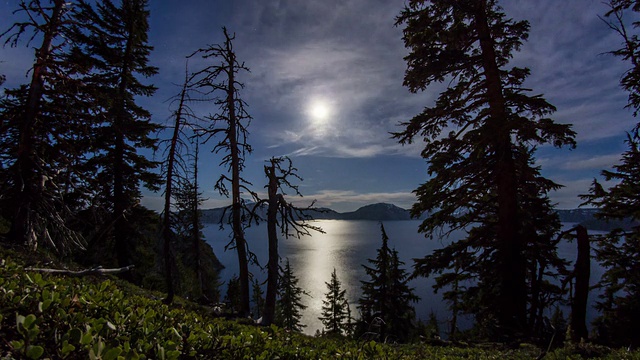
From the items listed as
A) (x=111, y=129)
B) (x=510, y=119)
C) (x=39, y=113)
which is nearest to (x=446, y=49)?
(x=510, y=119)

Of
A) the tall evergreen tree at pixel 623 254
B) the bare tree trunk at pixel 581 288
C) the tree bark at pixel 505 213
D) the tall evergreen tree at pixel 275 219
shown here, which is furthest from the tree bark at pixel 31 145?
the tall evergreen tree at pixel 623 254

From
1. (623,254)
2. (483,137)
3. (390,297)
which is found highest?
(483,137)

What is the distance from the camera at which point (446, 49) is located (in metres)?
10.5

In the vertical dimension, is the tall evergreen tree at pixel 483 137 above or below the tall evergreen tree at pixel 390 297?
above

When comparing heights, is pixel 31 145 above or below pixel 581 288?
above

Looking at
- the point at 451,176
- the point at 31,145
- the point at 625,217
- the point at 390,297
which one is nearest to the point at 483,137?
the point at 451,176

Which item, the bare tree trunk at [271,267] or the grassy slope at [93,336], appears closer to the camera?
the grassy slope at [93,336]

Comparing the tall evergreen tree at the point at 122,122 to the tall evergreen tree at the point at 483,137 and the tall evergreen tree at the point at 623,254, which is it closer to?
the tall evergreen tree at the point at 483,137

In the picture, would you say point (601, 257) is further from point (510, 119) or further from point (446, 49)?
point (446, 49)

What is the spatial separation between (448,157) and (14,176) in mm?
14197

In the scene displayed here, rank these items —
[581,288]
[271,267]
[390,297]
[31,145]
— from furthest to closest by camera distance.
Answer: [390,297] → [271,267] → [31,145] → [581,288]

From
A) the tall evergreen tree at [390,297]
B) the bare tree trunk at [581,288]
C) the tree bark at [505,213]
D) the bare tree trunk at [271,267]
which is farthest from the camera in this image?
the tall evergreen tree at [390,297]

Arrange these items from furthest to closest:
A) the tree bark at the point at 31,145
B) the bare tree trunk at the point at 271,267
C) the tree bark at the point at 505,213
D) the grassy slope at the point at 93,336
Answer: the bare tree trunk at the point at 271,267
the tree bark at the point at 505,213
the tree bark at the point at 31,145
the grassy slope at the point at 93,336

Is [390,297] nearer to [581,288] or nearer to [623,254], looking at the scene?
[623,254]
